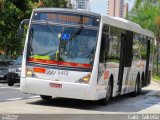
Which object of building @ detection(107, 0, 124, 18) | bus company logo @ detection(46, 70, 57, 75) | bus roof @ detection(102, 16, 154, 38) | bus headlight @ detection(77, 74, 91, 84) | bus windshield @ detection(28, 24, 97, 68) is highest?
building @ detection(107, 0, 124, 18)

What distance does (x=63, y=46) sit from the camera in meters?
17.9

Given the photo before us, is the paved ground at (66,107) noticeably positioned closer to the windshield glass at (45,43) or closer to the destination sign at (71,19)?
the windshield glass at (45,43)

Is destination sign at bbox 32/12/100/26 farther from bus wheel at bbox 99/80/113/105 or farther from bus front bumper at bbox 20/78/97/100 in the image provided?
bus wheel at bbox 99/80/113/105

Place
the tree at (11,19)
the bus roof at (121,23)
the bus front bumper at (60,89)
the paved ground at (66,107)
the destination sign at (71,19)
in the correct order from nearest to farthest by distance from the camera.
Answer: the paved ground at (66,107) < the bus front bumper at (60,89) < the destination sign at (71,19) < the bus roof at (121,23) < the tree at (11,19)

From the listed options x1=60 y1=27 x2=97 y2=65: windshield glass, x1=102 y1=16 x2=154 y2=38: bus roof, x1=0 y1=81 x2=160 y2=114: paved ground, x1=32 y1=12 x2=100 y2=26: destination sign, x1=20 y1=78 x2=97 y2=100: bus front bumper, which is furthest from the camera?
x1=102 y1=16 x2=154 y2=38: bus roof

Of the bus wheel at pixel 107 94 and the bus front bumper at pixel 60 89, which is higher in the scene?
the bus front bumper at pixel 60 89

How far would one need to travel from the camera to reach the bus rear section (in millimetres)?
17562

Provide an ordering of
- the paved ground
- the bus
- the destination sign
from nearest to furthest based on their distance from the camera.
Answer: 1. the paved ground
2. the bus
3. the destination sign

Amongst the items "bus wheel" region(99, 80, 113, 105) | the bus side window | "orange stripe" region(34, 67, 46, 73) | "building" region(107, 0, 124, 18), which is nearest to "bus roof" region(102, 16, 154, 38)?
the bus side window

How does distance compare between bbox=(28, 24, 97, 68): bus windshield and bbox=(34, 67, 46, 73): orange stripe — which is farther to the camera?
bbox=(34, 67, 46, 73): orange stripe

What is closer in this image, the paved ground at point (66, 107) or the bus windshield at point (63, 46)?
the paved ground at point (66, 107)

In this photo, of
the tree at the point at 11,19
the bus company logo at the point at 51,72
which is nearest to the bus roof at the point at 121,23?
the bus company logo at the point at 51,72

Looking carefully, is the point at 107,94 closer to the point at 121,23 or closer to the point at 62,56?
the point at 62,56

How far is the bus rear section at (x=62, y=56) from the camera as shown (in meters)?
17.6
